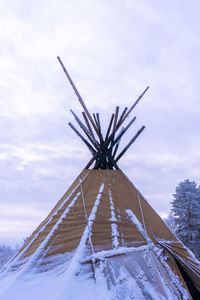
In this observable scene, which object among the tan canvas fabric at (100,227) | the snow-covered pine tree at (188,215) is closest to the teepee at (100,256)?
the tan canvas fabric at (100,227)

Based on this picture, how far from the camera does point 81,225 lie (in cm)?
489

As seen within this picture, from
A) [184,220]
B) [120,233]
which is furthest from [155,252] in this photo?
[184,220]

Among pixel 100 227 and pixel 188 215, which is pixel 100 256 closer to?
pixel 100 227

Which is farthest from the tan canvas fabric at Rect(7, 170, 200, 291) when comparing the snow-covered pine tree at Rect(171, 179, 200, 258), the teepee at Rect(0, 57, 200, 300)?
the snow-covered pine tree at Rect(171, 179, 200, 258)

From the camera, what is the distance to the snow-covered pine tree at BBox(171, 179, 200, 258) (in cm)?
1736

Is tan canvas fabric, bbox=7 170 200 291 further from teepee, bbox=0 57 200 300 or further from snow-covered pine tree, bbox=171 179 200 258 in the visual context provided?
snow-covered pine tree, bbox=171 179 200 258

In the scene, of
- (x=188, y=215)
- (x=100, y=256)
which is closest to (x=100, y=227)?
(x=100, y=256)

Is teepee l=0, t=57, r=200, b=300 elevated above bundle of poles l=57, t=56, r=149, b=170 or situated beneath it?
situated beneath

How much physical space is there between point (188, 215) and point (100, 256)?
1587 centimetres

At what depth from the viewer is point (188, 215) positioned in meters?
18.1

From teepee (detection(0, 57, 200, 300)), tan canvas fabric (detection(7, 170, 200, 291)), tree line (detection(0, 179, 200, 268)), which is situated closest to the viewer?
teepee (detection(0, 57, 200, 300))

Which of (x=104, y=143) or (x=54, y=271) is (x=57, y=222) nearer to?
(x=54, y=271)

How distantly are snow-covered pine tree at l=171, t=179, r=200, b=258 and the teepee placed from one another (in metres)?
12.8

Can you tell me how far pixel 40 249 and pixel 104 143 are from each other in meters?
3.77
